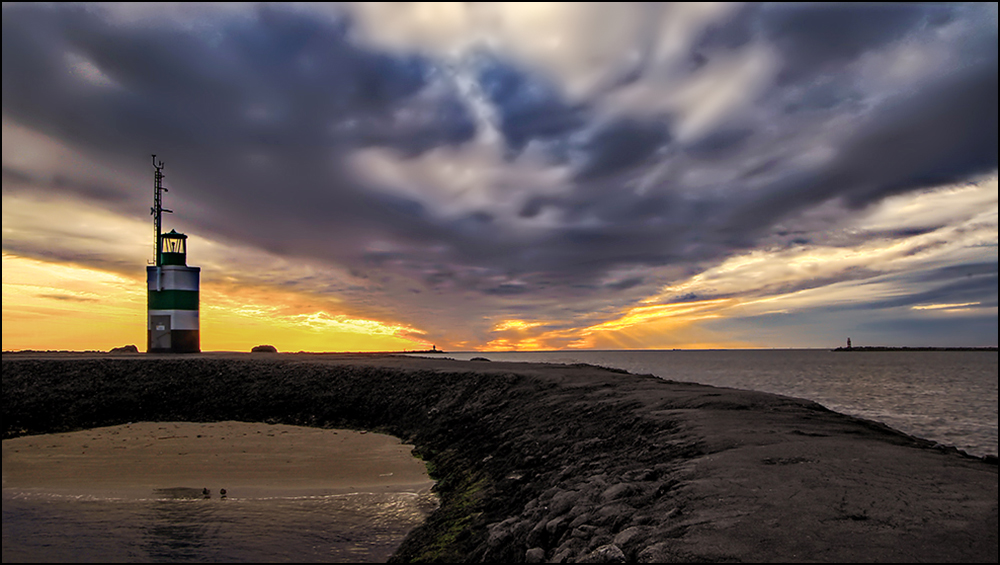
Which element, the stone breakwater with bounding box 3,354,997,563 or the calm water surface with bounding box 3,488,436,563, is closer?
the stone breakwater with bounding box 3,354,997,563

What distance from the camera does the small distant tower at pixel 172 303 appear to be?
40.3 m

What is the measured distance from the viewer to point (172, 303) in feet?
134

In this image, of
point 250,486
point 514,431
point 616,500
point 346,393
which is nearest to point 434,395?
point 346,393

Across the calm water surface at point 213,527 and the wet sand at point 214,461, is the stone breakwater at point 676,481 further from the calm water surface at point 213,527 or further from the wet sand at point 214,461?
the wet sand at point 214,461

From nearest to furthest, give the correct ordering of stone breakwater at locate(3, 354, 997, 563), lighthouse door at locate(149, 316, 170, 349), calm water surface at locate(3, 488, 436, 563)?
stone breakwater at locate(3, 354, 997, 563) → calm water surface at locate(3, 488, 436, 563) → lighthouse door at locate(149, 316, 170, 349)

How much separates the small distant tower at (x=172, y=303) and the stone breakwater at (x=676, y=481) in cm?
1882

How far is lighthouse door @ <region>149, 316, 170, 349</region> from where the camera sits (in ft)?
132

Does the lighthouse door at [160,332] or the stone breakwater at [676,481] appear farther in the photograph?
the lighthouse door at [160,332]

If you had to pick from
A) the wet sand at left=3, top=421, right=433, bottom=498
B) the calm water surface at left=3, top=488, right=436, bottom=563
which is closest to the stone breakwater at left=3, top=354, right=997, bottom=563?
the calm water surface at left=3, top=488, right=436, bottom=563

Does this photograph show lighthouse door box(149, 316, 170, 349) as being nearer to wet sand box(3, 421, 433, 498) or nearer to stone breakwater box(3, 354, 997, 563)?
stone breakwater box(3, 354, 997, 563)

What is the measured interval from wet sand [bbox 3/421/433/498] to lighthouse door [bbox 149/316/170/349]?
799 inches

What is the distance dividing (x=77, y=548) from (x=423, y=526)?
19.2ft

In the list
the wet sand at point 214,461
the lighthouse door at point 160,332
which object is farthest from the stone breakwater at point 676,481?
the lighthouse door at point 160,332

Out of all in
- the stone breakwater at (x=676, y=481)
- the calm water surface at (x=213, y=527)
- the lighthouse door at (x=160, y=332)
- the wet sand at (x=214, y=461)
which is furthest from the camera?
the lighthouse door at (x=160, y=332)
